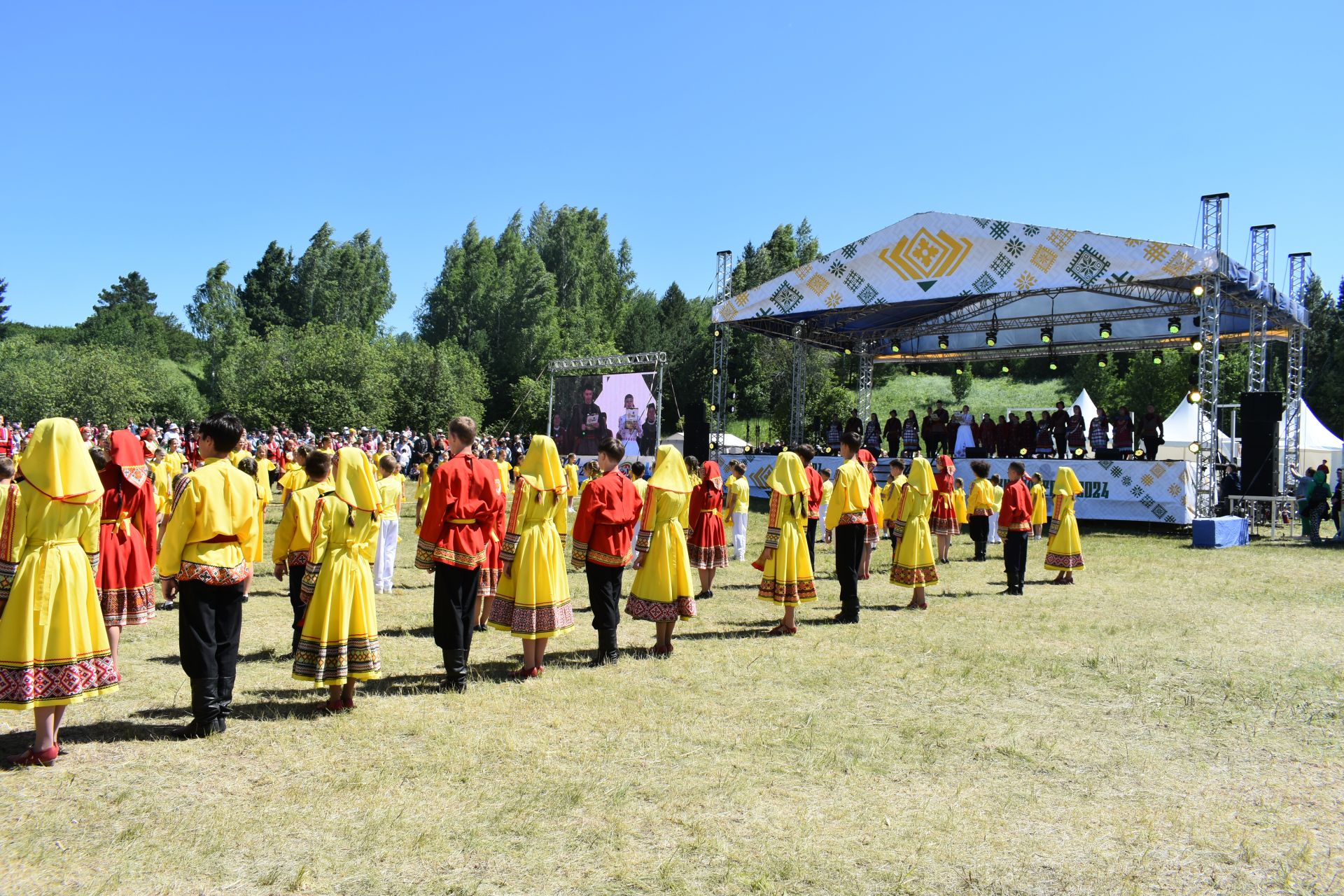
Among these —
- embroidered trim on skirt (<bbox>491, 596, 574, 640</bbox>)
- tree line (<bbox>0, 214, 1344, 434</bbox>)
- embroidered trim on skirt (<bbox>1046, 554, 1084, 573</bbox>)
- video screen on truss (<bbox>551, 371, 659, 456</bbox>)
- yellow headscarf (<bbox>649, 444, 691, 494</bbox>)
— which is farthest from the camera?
tree line (<bbox>0, 214, 1344, 434</bbox>)

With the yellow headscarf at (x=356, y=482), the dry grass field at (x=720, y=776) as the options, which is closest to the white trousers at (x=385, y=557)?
the dry grass field at (x=720, y=776)

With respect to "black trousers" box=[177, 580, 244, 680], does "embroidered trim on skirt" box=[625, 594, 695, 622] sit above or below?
below

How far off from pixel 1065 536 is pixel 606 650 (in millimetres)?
7811

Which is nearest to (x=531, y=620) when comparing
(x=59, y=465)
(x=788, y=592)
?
(x=788, y=592)

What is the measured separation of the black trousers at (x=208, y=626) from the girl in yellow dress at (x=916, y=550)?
23.3 ft

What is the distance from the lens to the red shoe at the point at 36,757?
4.69 meters

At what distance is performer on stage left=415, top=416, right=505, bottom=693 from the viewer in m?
6.03

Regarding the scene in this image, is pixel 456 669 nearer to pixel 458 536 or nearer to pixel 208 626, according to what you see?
pixel 458 536

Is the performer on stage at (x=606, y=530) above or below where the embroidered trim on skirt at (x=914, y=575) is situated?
above

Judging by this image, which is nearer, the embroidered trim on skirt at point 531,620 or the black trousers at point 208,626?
the black trousers at point 208,626

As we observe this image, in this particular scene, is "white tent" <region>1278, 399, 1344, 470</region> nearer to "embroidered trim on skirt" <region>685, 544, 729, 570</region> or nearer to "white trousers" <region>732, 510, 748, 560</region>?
"white trousers" <region>732, 510, 748, 560</region>

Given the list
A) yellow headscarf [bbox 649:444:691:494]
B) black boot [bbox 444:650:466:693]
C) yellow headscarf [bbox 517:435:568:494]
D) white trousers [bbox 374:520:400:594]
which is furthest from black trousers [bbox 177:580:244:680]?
white trousers [bbox 374:520:400:594]

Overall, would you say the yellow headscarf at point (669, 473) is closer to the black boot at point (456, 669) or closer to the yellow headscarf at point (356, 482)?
the black boot at point (456, 669)

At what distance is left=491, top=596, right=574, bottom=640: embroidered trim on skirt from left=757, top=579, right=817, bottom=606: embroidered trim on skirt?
242 cm
